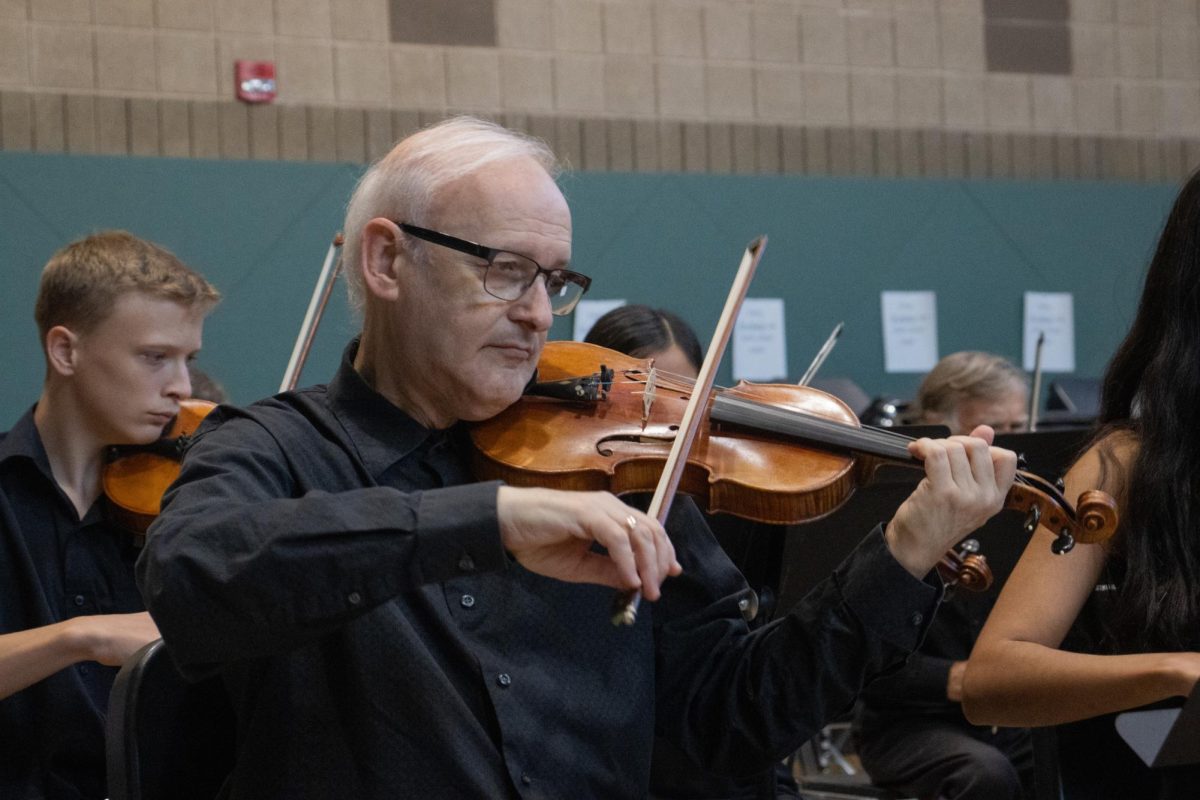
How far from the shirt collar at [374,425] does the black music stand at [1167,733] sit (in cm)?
81

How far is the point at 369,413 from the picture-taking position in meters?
1.63

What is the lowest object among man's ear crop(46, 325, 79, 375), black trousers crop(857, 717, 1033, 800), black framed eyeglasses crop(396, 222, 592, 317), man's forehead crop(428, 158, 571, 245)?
black trousers crop(857, 717, 1033, 800)

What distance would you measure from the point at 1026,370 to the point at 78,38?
3856 mm

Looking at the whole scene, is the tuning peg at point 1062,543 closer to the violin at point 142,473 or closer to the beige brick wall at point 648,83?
the violin at point 142,473

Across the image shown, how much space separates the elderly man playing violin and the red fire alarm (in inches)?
138

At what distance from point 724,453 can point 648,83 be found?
419cm

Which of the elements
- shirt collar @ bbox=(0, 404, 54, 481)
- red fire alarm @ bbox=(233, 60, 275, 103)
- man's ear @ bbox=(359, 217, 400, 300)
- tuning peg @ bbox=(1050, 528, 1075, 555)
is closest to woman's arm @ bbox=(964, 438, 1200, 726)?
tuning peg @ bbox=(1050, 528, 1075, 555)

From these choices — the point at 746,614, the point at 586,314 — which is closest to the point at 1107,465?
the point at 746,614

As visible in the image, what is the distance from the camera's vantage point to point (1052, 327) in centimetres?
599

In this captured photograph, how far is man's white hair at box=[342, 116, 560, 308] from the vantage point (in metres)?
1.63

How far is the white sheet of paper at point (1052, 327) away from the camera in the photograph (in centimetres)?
595

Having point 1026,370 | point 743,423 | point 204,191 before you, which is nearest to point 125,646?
point 743,423

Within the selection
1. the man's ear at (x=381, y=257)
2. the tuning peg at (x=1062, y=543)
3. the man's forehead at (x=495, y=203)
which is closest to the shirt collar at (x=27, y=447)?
the man's ear at (x=381, y=257)

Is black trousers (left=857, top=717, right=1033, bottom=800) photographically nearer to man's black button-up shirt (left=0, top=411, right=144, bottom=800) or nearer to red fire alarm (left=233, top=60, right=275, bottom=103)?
man's black button-up shirt (left=0, top=411, right=144, bottom=800)
